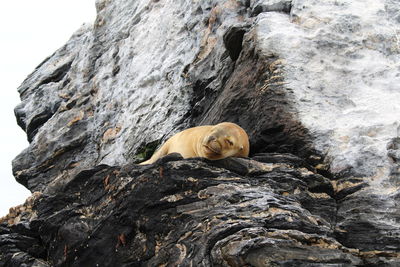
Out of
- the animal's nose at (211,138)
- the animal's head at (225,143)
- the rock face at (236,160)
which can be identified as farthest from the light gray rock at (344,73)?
the animal's nose at (211,138)

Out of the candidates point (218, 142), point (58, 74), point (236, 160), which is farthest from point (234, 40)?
point (58, 74)

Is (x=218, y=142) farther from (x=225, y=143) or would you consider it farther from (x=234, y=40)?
(x=234, y=40)

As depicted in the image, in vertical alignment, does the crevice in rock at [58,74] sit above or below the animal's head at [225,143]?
below

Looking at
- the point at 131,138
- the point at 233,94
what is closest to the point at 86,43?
the point at 131,138

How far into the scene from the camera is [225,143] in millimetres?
10039

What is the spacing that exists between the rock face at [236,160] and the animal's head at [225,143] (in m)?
0.32

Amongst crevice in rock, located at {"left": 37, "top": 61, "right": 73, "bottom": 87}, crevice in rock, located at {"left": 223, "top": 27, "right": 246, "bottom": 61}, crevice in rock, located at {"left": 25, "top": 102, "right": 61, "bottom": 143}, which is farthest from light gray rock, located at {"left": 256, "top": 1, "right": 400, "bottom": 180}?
crevice in rock, located at {"left": 37, "top": 61, "right": 73, "bottom": 87}

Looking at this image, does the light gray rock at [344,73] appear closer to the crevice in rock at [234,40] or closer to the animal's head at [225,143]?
the crevice in rock at [234,40]

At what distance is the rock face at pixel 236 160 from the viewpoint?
27.0ft

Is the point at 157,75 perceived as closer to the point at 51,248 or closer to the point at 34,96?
the point at 34,96

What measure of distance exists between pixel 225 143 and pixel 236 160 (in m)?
0.55

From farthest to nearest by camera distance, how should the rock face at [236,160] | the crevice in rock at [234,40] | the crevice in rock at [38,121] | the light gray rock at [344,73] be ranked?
1. the crevice in rock at [38,121]
2. the crevice in rock at [234,40]
3. the light gray rock at [344,73]
4. the rock face at [236,160]

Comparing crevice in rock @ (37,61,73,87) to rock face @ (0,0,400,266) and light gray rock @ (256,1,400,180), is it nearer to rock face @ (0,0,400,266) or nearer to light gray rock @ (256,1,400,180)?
rock face @ (0,0,400,266)

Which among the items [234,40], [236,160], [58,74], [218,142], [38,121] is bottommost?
[38,121]
